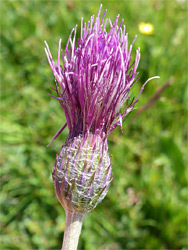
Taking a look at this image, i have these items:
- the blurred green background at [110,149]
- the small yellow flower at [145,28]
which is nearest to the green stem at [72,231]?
the blurred green background at [110,149]

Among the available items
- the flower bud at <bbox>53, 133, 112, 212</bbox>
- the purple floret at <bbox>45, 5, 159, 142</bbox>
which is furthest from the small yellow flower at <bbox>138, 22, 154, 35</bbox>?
the flower bud at <bbox>53, 133, 112, 212</bbox>

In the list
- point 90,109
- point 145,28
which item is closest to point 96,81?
point 90,109

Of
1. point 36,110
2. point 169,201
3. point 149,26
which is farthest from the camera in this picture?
point 149,26

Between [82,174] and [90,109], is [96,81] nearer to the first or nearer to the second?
[90,109]

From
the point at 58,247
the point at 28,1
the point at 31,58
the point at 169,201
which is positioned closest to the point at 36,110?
the point at 31,58

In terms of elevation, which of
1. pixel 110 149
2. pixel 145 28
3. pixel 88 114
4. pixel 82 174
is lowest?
pixel 82 174

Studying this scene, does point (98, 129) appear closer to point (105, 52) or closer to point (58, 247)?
point (105, 52)
